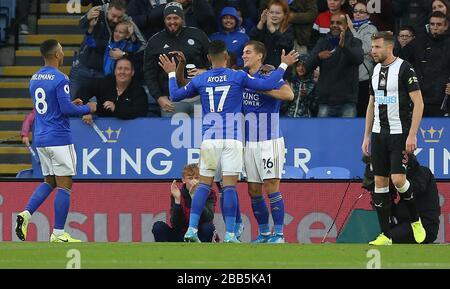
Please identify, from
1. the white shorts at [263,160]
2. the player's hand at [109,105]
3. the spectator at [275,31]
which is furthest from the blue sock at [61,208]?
the spectator at [275,31]

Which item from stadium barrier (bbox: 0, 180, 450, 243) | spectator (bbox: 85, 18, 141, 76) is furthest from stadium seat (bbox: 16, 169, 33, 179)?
spectator (bbox: 85, 18, 141, 76)

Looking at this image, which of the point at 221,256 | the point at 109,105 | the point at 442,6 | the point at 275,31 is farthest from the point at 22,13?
the point at 221,256

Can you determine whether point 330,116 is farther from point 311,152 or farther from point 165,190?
point 165,190

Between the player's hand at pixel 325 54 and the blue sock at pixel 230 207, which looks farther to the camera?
the player's hand at pixel 325 54

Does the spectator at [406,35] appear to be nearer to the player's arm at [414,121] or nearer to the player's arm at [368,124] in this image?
the player's arm at [368,124]

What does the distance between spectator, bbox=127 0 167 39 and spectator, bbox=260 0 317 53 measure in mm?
1445

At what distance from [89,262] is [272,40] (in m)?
6.62

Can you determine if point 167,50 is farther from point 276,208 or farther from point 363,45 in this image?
point 276,208

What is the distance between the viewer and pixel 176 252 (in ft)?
46.1

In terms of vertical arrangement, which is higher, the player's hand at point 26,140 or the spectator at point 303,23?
the spectator at point 303,23

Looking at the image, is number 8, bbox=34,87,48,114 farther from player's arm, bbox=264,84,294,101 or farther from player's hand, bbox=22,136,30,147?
player's hand, bbox=22,136,30,147

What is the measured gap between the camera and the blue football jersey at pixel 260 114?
15.7m

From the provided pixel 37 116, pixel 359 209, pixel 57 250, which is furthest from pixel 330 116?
pixel 57 250

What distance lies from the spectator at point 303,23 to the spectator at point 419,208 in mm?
3943
